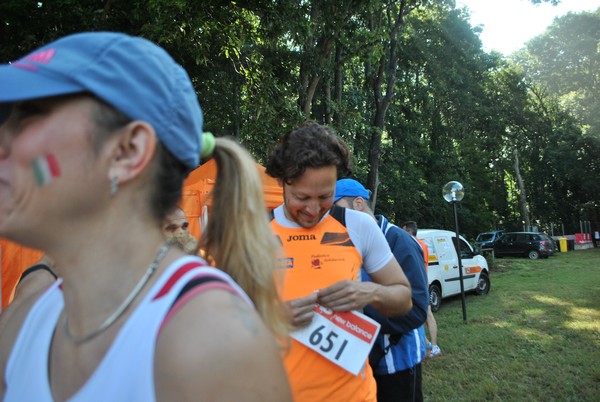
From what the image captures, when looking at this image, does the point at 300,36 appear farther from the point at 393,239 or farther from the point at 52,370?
the point at 52,370

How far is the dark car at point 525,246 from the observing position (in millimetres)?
28438

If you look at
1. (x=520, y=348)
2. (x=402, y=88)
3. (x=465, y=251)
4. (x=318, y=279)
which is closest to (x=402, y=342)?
(x=318, y=279)

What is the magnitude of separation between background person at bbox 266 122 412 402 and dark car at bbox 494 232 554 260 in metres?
29.3

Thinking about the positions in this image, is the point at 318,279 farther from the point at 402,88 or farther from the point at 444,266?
the point at 402,88

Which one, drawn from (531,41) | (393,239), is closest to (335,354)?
(393,239)

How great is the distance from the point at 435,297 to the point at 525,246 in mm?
19785

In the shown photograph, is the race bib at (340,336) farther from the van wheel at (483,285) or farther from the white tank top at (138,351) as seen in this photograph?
the van wheel at (483,285)

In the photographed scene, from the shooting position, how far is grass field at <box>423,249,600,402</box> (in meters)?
6.22

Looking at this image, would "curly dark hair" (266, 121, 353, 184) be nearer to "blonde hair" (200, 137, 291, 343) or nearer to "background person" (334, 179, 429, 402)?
"background person" (334, 179, 429, 402)

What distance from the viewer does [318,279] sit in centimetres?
211

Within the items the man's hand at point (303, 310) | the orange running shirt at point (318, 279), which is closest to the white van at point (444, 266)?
the orange running shirt at point (318, 279)

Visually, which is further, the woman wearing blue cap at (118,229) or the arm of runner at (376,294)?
the arm of runner at (376,294)

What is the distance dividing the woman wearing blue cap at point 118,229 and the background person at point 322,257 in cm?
110

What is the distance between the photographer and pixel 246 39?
9.22m
